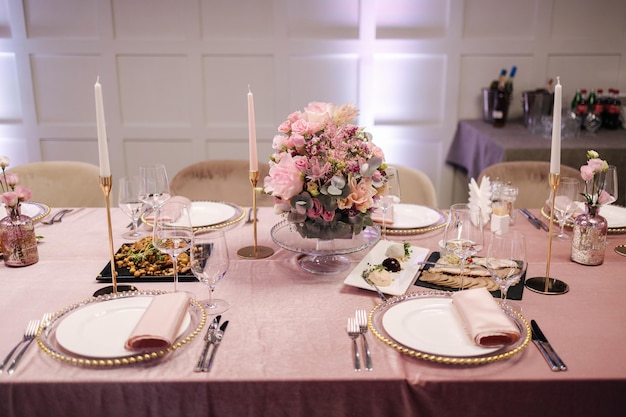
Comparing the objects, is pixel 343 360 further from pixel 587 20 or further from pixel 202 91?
pixel 587 20

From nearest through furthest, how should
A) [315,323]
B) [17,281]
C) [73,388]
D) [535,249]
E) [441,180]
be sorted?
1. [73,388]
2. [315,323]
3. [17,281]
4. [535,249]
5. [441,180]

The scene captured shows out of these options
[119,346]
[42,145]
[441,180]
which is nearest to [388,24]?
[441,180]

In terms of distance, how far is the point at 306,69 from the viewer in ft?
12.1

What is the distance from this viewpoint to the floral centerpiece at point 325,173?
1458 mm

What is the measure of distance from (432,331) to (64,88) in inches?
125

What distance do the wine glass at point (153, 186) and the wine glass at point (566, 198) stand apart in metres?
1.11

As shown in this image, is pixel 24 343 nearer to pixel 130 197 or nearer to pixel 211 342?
pixel 211 342

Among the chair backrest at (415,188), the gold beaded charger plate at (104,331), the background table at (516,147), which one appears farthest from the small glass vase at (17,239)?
the background table at (516,147)

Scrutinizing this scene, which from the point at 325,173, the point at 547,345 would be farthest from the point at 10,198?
the point at 547,345

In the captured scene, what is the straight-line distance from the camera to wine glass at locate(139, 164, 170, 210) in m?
1.79

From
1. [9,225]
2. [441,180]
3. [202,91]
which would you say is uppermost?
[202,91]

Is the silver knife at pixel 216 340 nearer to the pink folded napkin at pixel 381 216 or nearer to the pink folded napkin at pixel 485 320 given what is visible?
the pink folded napkin at pixel 485 320

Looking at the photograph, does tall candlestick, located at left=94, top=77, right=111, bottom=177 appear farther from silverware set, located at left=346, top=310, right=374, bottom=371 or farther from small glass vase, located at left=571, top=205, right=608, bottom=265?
small glass vase, located at left=571, top=205, right=608, bottom=265

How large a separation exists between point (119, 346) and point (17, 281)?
50 cm
